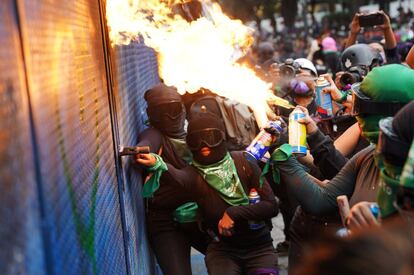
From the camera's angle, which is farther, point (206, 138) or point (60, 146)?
point (206, 138)

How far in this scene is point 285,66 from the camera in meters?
6.36

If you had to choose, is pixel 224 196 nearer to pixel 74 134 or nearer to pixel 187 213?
pixel 187 213

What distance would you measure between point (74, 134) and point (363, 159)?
4.63 feet

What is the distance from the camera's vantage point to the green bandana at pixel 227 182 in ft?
13.9

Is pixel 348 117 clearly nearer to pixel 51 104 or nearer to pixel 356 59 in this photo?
pixel 356 59

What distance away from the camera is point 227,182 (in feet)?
13.9

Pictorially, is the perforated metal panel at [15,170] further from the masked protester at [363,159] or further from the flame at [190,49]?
the flame at [190,49]

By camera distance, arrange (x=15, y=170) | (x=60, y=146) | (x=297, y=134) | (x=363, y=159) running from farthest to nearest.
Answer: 1. (x=297, y=134)
2. (x=363, y=159)
3. (x=60, y=146)
4. (x=15, y=170)

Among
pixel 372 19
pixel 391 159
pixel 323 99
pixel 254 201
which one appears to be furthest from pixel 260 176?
pixel 372 19

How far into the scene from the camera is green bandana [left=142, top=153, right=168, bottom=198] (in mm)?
4184

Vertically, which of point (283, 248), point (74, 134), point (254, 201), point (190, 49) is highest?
point (190, 49)

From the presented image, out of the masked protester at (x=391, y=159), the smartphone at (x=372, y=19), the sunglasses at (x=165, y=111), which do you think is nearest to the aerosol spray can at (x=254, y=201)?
the sunglasses at (x=165, y=111)

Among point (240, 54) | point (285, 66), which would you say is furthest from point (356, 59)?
point (240, 54)

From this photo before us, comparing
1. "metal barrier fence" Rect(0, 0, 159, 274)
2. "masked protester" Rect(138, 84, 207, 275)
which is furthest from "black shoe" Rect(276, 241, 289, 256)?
"metal barrier fence" Rect(0, 0, 159, 274)
